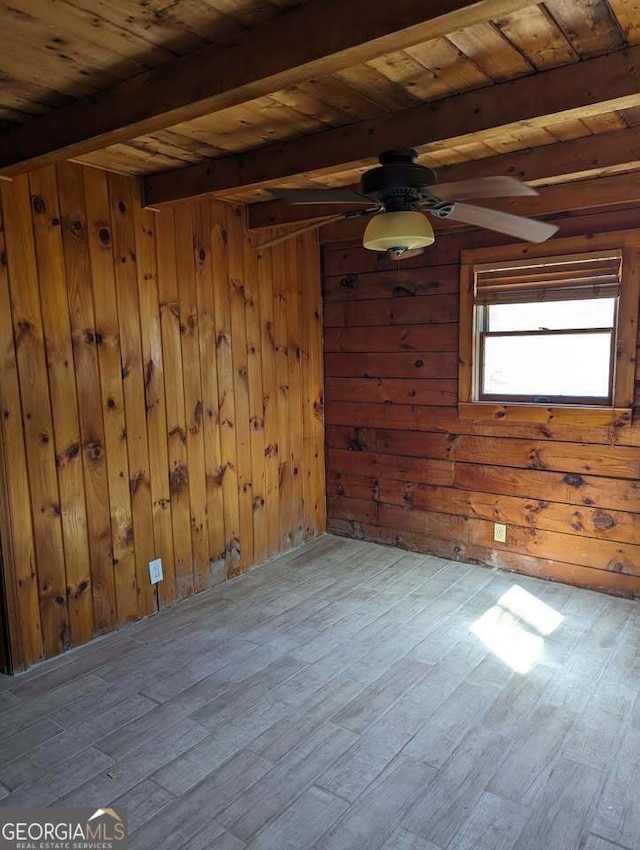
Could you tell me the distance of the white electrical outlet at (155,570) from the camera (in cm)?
327

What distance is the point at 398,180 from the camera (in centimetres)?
192

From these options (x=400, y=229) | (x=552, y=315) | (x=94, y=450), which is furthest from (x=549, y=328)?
(x=94, y=450)

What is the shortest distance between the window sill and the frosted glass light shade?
1836 mm

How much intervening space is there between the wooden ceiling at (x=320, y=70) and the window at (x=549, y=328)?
0.88 meters

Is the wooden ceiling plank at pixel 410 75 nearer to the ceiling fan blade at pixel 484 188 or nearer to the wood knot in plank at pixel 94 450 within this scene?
the ceiling fan blade at pixel 484 188

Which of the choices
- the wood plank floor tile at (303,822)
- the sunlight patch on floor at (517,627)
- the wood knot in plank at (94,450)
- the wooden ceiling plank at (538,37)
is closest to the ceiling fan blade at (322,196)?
the wooden ceiling plank at (538,37)

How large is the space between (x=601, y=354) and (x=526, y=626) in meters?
1.62

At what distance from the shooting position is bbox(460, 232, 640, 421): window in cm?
326

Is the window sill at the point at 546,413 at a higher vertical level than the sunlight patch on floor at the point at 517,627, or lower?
higher

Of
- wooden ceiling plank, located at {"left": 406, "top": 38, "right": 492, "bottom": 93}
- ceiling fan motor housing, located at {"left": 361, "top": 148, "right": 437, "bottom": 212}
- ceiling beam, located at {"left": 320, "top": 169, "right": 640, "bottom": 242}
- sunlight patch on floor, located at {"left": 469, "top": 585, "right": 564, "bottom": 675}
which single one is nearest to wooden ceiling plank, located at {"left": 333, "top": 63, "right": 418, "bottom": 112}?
wooden ceiling plank, located at {"left": 406, "top": 38, "right": 492, "bottom": 93}

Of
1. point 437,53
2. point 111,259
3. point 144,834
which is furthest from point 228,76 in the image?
point 144,834

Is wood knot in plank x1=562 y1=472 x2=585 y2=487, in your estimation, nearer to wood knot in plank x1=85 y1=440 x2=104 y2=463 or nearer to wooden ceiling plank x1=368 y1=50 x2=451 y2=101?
wooden ceiling plank x1=368 y1=50 x2=451 y2=101

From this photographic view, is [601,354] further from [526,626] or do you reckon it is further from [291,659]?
[291,659]

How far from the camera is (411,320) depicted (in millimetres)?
4020
